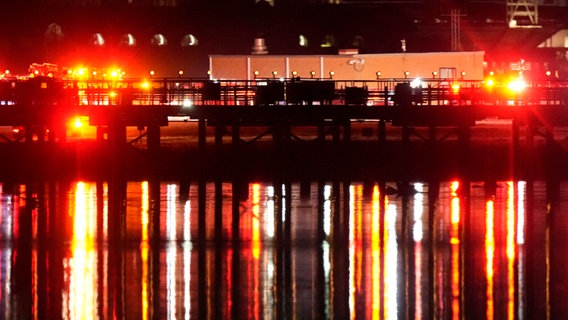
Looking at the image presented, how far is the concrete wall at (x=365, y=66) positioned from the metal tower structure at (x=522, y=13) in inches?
1199

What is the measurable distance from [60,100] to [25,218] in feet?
67.3

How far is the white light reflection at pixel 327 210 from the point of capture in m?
35.1

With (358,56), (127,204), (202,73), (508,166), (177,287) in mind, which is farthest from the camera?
(202,73)

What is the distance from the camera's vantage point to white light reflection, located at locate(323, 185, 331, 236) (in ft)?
115

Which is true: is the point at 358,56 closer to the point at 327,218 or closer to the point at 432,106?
the point at 432,106

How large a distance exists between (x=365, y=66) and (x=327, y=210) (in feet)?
127

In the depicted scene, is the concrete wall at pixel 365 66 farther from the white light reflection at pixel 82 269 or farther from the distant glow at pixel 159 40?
the white light reflection at pixel 82 269

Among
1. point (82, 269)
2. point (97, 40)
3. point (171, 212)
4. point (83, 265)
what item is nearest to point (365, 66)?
point (97, 40)

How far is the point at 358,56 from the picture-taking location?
78000mm

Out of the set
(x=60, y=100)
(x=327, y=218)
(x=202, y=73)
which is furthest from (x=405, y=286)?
(x=202, y=73)

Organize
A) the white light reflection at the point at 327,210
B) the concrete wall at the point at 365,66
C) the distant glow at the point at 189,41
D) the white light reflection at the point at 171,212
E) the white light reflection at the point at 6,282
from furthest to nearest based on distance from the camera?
the distant glow at the point at 189,41 → the concrete wall at the point at 365,66 → the white light reflection at the point at 327,210 → the white light reflection at the point at 171,212 → the white light reflection at the point at 6,282

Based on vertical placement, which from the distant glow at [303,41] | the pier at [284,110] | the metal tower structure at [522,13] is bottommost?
the pier at [284,110]

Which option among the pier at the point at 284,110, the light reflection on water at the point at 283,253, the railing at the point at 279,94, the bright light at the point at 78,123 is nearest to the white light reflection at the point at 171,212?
the light reflection on water at the point at 283,253

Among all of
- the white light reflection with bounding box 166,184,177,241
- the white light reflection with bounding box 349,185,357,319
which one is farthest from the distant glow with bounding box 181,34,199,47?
the white light reflection with bounding box 349,185,357,319
